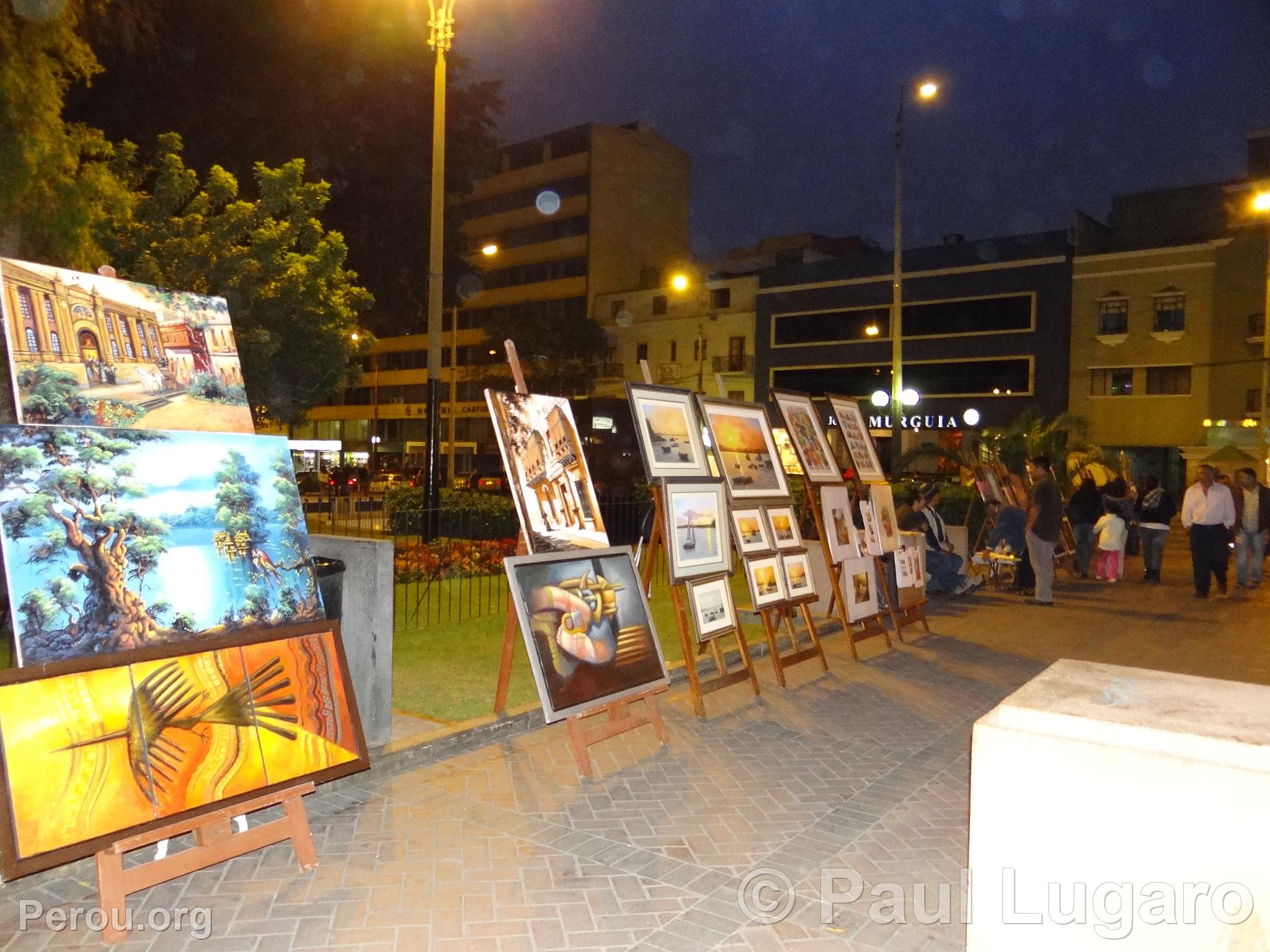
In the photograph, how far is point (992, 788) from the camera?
9.21ft

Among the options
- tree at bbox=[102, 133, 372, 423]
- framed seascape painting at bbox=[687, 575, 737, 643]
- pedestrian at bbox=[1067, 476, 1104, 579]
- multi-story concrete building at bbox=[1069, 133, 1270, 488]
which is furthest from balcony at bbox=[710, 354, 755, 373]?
framed seascape painting at bbox=[687, 575, 737, 643]

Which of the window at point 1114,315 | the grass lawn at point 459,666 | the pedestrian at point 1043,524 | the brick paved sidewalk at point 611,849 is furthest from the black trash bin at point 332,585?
the window at point 1114,315

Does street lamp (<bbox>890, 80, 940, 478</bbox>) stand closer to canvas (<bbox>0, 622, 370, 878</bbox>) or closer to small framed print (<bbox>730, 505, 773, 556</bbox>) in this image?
small framed print (<bbox>730, 505, 773, 556</bbox>)

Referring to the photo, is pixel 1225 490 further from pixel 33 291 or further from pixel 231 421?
pixel 33 291

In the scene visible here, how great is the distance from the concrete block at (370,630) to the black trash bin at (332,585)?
0.19 feet

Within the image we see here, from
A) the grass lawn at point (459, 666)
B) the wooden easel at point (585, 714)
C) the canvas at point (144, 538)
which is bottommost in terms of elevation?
the grass lawn at point (459, 666)

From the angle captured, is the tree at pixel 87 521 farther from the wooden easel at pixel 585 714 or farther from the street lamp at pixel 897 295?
the street lamp at pixel 897 295

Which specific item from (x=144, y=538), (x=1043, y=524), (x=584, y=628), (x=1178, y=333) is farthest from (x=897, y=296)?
(x=1178, y=333)

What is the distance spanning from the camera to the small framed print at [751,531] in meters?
7.61

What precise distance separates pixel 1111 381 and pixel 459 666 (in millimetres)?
37497

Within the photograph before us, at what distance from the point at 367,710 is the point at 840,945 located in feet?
10.7

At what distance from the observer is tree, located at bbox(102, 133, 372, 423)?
12906mm

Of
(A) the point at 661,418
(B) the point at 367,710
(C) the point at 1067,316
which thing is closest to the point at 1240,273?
(C) the point at 1067,316

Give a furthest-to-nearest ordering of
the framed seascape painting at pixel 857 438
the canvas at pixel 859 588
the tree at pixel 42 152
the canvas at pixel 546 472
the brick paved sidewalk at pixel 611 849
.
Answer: the framed seascape painting at pixel 857 438, the canvas at pixel 859 588, the tree at pixel 42 152, the canvas at pixel 546 472, the brick paved sidewalk at pixel 611 849
